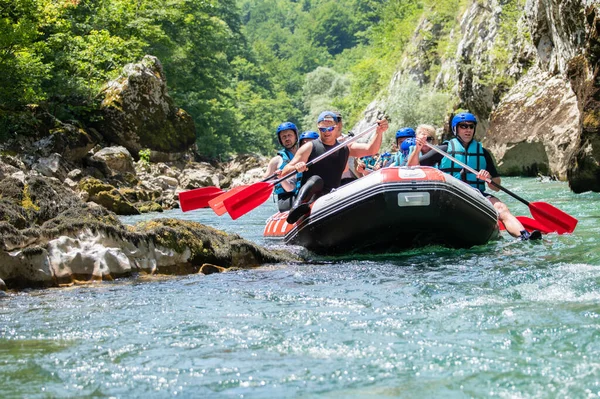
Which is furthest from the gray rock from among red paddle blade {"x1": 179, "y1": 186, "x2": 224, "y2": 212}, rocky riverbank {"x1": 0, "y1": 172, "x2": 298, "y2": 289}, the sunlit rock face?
rocky riverbank {"x1": 0, "y1": 172, "x2": 298, "y2": 289}

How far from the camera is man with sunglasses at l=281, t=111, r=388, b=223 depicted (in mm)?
7961

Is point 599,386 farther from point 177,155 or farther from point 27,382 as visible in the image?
point 177,155

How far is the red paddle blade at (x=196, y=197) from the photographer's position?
8859 millimetres

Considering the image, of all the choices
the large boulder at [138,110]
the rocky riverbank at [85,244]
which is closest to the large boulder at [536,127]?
the large boulder at [138,110]

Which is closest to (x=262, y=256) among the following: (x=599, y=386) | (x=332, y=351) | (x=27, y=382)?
(x=332, y=351)

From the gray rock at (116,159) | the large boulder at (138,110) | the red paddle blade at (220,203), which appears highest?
the large boulder at (138,110)

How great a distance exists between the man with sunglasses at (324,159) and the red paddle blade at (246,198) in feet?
1.06

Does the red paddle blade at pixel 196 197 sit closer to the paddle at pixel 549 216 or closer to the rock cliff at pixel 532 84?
the paddle at pixel 549 216

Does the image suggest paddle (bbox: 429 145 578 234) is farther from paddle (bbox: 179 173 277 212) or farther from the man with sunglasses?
paddle (bbox: 179 173 277 212)

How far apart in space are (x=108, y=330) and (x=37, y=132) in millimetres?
16486

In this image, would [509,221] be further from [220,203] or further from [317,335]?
[317,335]

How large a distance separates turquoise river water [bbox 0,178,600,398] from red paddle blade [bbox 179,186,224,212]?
2.65m

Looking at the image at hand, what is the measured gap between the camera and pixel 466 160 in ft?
28.1

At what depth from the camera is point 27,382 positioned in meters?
3.44
